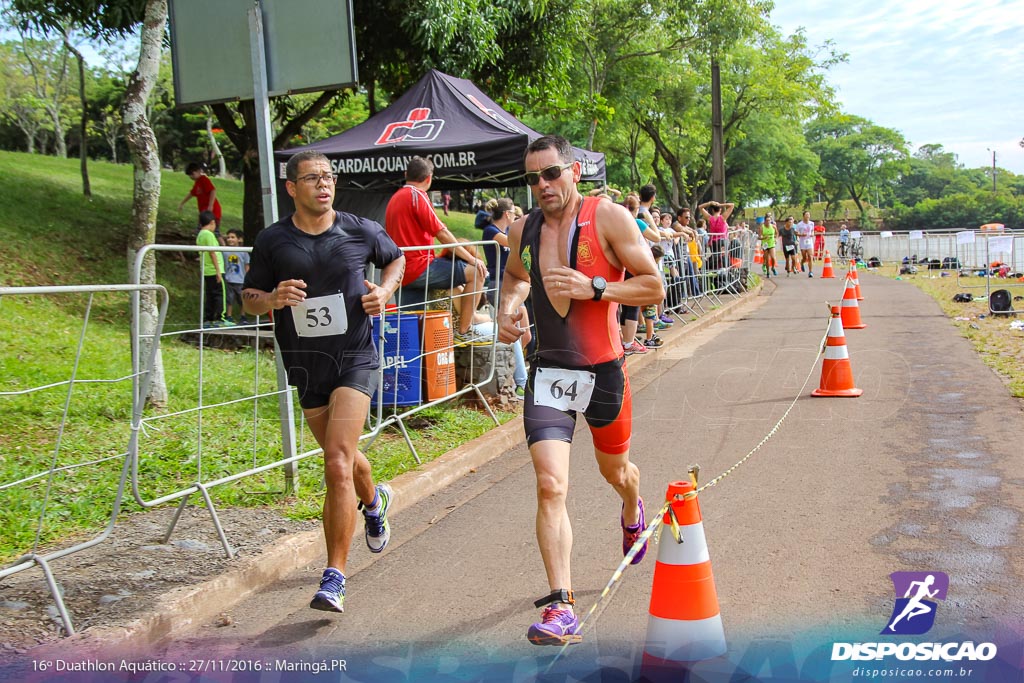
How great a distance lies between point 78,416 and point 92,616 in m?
3.68

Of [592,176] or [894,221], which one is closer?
[592,176]

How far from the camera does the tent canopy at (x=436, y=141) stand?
12109 mm

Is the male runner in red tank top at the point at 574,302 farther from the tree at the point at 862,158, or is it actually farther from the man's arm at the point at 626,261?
the tree at the point at 862,158

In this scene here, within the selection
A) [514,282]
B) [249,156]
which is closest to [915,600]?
[514,282]

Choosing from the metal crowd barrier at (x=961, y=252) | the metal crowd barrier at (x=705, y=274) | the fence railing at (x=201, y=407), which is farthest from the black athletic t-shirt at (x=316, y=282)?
the metal crowd barrier at (x=961, y=252)

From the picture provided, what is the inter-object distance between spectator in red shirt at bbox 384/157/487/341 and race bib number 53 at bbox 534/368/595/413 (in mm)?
3857

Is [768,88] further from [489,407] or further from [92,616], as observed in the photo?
[92,616]

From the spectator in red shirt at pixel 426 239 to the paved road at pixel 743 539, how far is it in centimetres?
156

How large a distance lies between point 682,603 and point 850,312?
42.1ft

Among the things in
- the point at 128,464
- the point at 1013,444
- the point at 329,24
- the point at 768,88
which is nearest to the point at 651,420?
the point at 1013,444

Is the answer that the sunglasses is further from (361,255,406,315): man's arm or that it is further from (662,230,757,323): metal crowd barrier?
(662,230,757,323): metal crowd barrier

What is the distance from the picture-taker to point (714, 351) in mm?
13602

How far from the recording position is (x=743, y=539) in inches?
210

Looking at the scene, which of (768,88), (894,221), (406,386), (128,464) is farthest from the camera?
(894,221)
